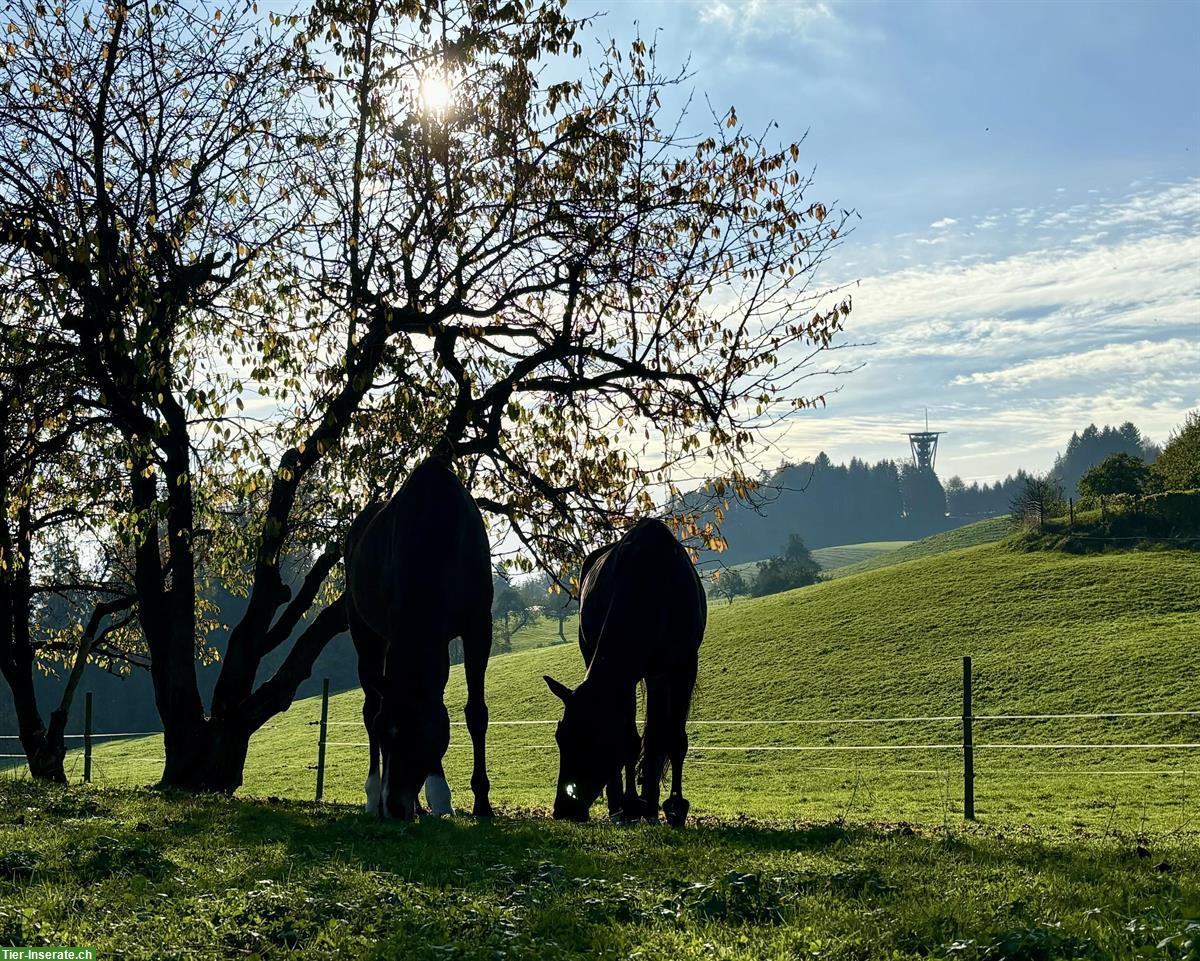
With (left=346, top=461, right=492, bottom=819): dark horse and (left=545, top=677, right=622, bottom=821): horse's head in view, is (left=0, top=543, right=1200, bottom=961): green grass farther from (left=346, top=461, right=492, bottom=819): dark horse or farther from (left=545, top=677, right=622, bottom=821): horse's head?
(left=346, top=461, right=492, bottom=819): dark horse

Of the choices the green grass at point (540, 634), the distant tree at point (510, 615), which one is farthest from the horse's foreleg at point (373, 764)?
the distant tree at point (510, 615)

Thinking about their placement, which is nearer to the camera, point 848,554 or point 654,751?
point 654,751

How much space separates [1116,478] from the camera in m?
63.0

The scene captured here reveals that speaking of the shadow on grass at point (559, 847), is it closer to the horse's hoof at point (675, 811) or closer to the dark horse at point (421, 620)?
the dark horse at point (421, 620)

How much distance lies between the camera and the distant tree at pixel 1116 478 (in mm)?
62384

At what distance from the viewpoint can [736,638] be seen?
58656mm

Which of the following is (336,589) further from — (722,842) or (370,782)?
(722,842)

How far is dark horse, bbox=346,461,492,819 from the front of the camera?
8820 mm

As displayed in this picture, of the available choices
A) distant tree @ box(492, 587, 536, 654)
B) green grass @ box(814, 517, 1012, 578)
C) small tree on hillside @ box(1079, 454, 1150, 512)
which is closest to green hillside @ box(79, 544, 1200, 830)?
small tree on hillside @ box(1079, 454, 1150, 512)

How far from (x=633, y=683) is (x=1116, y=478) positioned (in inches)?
2394

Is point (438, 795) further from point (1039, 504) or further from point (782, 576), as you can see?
point (782, 576)

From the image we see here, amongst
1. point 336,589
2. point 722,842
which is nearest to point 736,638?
point 336,589

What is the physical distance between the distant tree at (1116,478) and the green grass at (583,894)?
59.2 metres

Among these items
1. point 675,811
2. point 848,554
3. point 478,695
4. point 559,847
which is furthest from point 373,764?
point 848,554
